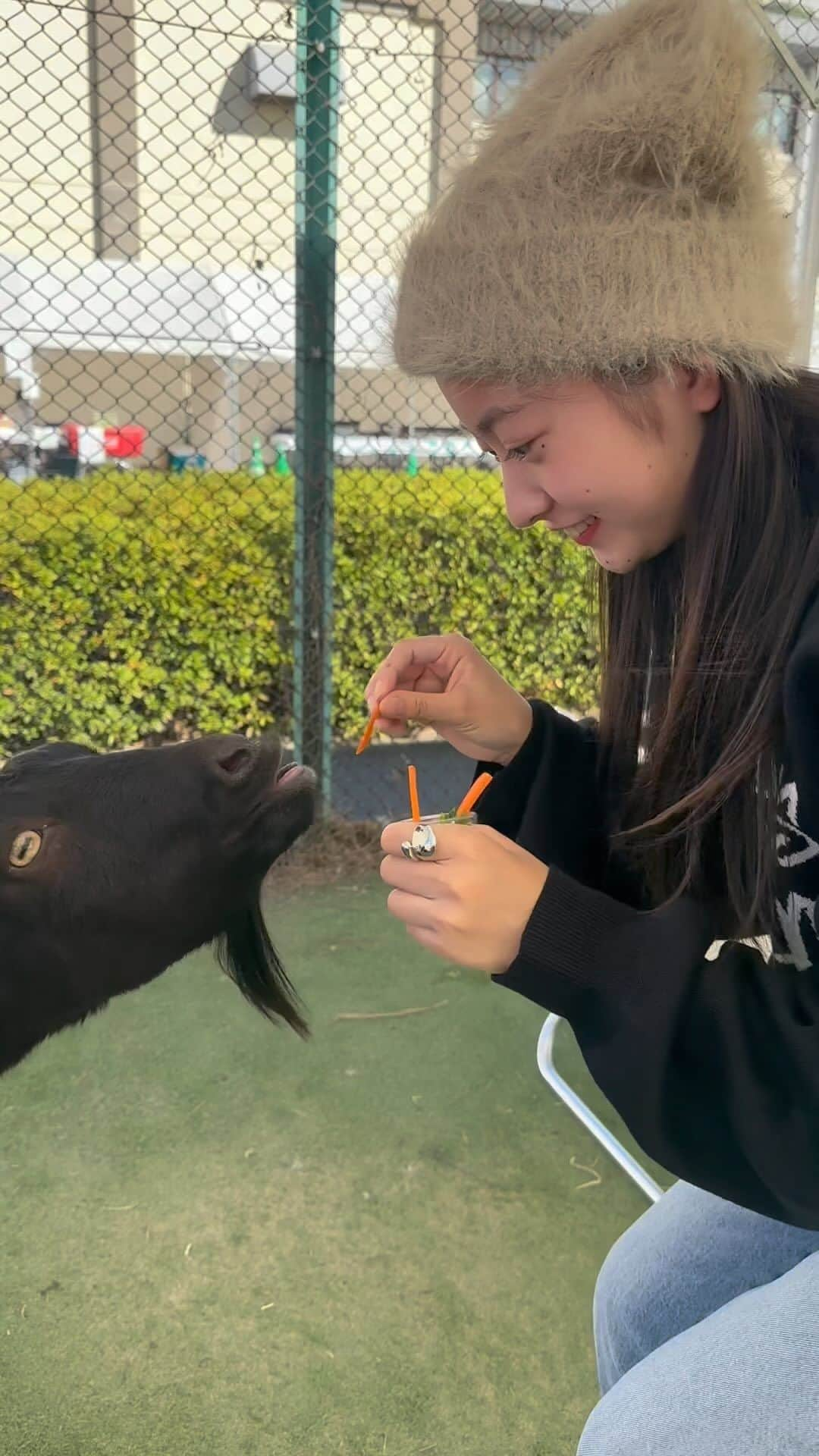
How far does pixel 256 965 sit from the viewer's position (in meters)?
2.13

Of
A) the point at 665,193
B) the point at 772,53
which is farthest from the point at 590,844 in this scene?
the point at 772,53

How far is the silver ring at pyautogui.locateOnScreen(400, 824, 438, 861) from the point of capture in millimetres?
1204

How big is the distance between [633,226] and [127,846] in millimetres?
1118

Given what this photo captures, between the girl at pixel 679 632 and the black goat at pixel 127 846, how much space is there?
43 centimetres

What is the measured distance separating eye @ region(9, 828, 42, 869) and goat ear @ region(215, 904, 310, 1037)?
429 mm

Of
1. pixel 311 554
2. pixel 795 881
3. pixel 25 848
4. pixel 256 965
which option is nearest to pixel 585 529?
pixel 795 881

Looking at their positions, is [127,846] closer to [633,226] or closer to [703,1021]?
[703,1021]

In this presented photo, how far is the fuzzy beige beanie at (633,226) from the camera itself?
4.12 feet

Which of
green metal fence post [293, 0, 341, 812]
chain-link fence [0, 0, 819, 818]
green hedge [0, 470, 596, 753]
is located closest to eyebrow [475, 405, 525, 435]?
chain-link fence [0, 0, 819, 818]

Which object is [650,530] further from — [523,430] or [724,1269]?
[724,1269]

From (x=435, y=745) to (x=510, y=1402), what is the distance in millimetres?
3608

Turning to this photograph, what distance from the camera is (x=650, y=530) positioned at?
1462 mm

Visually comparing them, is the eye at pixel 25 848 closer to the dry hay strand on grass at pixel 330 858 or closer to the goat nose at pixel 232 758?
the goat nose at pixel 232 758

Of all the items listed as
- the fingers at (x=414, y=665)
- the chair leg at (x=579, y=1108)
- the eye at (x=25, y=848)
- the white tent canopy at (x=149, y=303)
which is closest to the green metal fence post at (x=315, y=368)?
the white tent canopy at (x=149, y=303)
